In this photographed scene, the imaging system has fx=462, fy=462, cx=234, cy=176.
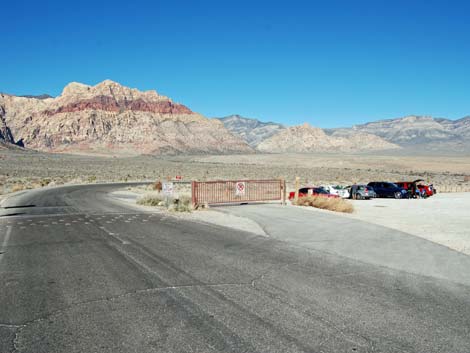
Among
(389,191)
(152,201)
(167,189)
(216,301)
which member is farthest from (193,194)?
(389,191)

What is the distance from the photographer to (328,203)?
22156 millimetres

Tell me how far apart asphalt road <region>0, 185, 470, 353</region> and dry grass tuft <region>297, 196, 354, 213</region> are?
402 inches

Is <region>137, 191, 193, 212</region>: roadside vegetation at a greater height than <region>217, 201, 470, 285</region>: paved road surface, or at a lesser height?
lesser

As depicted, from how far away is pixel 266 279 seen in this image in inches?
317

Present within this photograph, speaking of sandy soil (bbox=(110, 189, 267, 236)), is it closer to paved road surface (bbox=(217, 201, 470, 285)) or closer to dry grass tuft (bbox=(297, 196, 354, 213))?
paved road surface (bbox=(217, 201, 470, 285))

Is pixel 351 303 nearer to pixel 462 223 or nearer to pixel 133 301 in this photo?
pixel 133 301

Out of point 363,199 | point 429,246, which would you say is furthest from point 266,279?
point 363,199

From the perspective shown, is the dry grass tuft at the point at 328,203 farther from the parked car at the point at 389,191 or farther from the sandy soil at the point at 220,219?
the parked car at the point at 389,191

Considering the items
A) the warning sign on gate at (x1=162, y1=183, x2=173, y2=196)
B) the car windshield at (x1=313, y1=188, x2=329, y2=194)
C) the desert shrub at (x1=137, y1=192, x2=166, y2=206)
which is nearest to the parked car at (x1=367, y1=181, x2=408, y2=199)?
the car windshield at (x1=313, y1=188, x2=329, y2=194)

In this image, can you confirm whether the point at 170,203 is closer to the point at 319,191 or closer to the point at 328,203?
the point at 328,203

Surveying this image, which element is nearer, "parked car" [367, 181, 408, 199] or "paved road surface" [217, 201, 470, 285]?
"paved road surface" [217, 201, 470, 285]

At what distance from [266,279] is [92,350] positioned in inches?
145

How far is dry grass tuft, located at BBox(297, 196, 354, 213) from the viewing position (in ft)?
69.8

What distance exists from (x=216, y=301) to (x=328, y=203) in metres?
16.2
